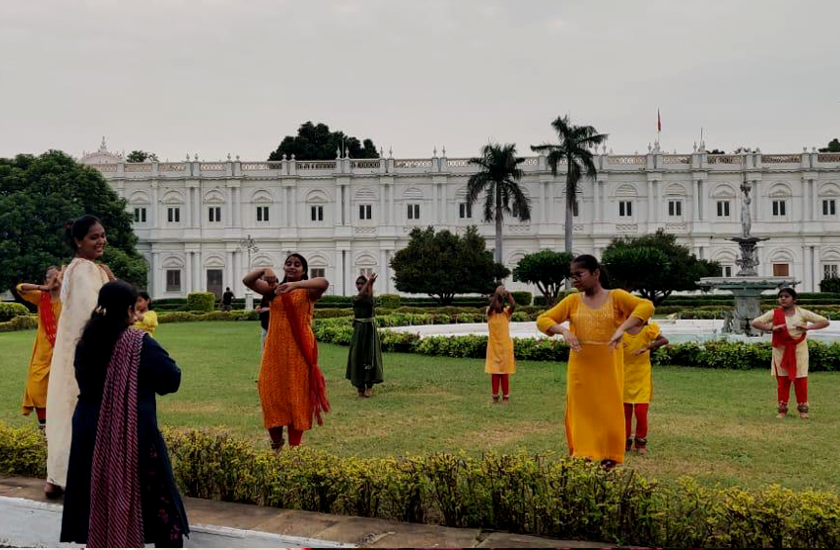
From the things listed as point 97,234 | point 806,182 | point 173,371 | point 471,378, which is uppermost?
point 806,182

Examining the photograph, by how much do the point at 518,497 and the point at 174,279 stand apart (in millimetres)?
43148

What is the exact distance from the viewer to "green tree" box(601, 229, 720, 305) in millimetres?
29594

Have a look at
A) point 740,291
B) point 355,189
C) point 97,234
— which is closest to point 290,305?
point 97,234

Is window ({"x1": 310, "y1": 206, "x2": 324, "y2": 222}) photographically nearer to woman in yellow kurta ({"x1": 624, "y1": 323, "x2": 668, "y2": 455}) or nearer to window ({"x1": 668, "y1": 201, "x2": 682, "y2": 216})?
window ({"x1": 668, "y1": 201, "x2": 682, "y2": 216})

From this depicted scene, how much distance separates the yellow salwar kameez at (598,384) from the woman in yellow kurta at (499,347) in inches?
130

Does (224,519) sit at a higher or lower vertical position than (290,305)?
lower

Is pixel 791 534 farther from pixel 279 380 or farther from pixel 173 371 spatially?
pixel 279 380

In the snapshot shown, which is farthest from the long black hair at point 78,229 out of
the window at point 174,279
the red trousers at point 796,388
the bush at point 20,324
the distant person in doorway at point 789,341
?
the window at point 174,279

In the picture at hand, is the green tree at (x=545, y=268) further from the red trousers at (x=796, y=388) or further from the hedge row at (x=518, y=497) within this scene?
the hedge row at (x=518, y=497)

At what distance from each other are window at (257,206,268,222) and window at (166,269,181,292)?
17.9ft

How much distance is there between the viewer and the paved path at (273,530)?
3.53m

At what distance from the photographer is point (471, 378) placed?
33.3ft

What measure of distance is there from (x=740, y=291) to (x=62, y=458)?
14.2 m

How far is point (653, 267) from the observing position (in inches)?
1166
